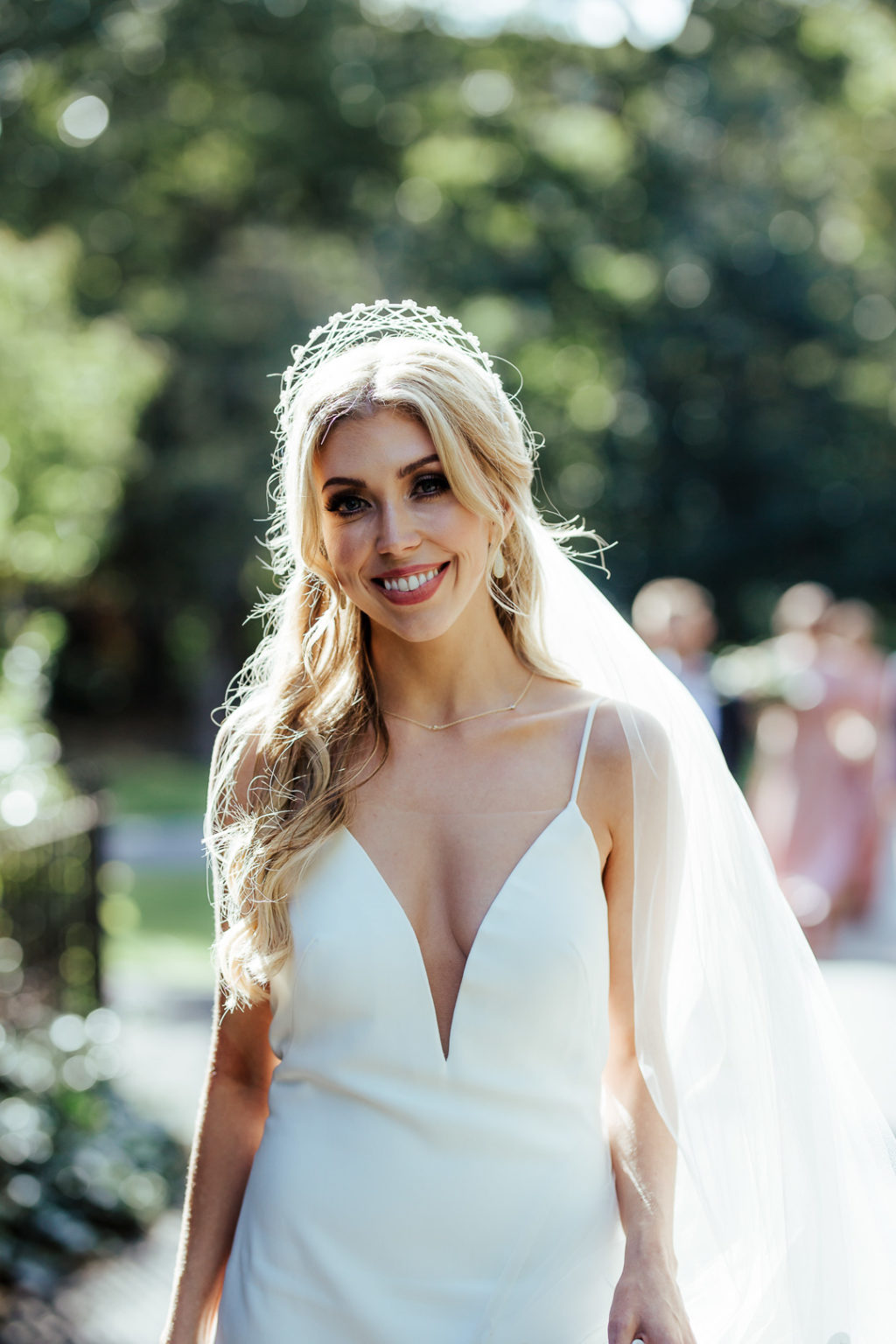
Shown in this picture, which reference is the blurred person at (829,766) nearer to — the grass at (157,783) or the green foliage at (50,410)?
the green foliage at (50,410)

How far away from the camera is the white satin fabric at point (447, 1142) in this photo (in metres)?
2.02

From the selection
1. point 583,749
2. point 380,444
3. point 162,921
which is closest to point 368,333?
point 380,444

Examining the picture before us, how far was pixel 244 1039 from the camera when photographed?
2.31 m

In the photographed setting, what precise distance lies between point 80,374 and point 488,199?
11283mm

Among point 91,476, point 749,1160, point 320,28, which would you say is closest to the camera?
point 749,1160

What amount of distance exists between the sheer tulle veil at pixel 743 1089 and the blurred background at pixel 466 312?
669 centimetres

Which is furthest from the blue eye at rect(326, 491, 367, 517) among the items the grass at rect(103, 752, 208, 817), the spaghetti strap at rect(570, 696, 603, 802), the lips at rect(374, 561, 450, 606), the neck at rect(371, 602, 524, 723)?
the grass at rect(103, 752, 208, 817)

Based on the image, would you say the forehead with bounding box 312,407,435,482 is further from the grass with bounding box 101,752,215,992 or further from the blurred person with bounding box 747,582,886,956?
the blurred person with bounding box 747,582,886,956

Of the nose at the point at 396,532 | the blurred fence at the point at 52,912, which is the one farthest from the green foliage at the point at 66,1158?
the nose at the point at 396,532

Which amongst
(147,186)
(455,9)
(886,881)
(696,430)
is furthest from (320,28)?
(886,881)

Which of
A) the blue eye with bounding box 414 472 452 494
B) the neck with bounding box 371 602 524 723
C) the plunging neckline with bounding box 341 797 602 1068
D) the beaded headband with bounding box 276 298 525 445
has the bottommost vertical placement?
the plunging neckline with bounding box 341 797 602 1068

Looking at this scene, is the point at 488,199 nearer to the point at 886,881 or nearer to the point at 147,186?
the point at 147,186

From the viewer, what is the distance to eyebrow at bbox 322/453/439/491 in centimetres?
218

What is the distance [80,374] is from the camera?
51.2ft
